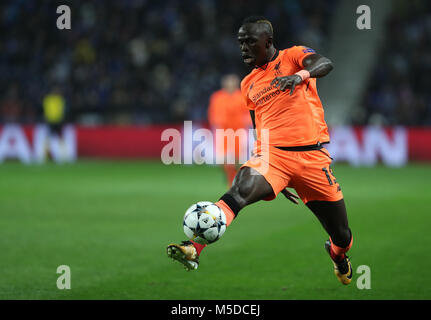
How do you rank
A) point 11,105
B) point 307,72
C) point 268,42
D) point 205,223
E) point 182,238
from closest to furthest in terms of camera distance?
1. point 205,223
2. point 307,72
3. point 268,42
4. point 182,238
5. point 11,105

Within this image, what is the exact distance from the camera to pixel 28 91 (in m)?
23.1

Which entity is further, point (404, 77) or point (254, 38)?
point (404, 77)

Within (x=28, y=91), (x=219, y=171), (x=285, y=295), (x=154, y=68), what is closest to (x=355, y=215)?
(x=285, y=295)

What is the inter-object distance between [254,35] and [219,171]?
1312cm

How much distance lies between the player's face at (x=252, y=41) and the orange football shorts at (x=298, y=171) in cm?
77

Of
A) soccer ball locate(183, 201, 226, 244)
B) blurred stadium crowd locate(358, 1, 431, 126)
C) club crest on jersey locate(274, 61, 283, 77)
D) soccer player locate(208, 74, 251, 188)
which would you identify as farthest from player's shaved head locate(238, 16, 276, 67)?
blurred stadium crowd locate(358, 1, 431, 126)

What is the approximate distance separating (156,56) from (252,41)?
1791cm

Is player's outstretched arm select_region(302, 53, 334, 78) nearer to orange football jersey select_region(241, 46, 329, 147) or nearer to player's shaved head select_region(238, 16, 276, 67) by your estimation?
orange football jersey select_region(241, 46, 329, 147)

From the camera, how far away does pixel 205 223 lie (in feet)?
16.3

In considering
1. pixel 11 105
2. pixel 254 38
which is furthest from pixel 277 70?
pixel 11 105

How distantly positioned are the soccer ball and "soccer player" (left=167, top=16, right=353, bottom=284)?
0.24 metres

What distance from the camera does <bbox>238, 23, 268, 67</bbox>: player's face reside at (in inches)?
217

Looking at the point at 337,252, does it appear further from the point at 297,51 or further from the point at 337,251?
the point at 297,51

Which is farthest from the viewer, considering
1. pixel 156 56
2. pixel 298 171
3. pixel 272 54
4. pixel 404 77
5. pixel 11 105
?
pixel 156 56
